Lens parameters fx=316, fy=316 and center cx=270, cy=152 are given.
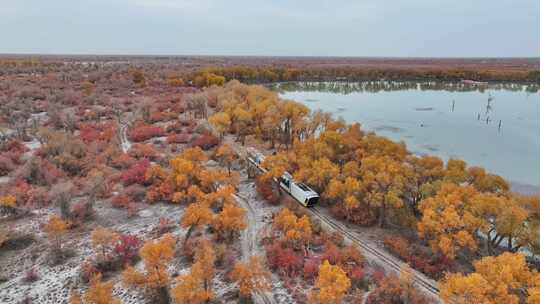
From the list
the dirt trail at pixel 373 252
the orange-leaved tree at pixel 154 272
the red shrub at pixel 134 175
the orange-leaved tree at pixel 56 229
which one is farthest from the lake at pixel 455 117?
the orange-leaved tree at pixel 56 229

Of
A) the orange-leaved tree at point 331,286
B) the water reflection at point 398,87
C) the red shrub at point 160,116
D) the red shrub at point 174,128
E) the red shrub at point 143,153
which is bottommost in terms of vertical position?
the orange-leaved tree at point 331,286

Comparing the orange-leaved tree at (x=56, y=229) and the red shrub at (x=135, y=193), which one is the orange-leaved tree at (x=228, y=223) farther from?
the red shrub at (x=135, y=193)

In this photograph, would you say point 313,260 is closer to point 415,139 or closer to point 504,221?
point 504,221

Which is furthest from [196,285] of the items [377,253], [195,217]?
[377,253]

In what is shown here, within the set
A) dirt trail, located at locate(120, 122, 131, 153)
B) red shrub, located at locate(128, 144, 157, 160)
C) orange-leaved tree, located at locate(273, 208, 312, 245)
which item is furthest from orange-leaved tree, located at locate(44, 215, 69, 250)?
dirt trail, located at locate(120, 122, 131, 153)

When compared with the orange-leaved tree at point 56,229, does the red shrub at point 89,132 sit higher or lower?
higher

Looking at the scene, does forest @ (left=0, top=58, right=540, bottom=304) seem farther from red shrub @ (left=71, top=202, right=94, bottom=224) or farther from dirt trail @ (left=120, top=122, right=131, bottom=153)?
dirt trail @ (left=120, top=122, right=131, bottom=153)
